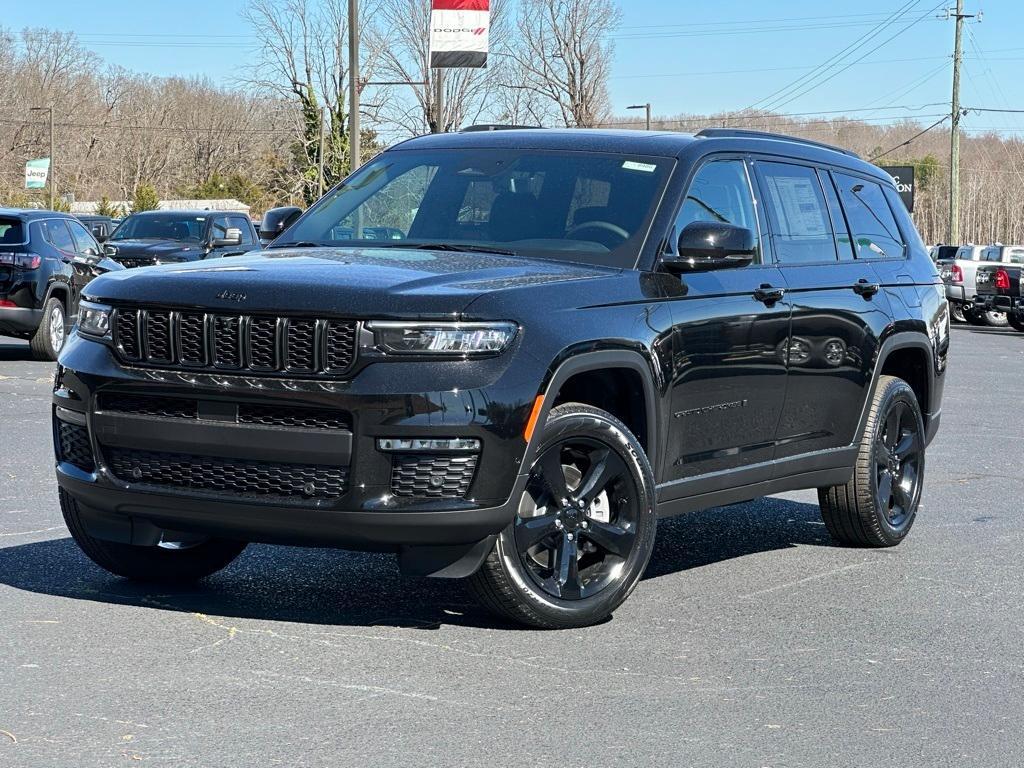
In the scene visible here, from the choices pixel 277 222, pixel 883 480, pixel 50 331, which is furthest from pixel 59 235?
pixel 883 480

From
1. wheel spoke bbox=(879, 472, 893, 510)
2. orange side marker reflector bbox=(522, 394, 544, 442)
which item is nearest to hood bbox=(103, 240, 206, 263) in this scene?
wheel spoke bbox=(879, 472, 893, 510)

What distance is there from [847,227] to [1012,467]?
4.06 meters

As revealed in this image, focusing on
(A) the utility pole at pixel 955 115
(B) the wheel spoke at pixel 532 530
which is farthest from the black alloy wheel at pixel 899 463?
(A) the utility pole at pixel 955 115

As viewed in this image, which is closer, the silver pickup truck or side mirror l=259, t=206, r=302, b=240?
side mirror l=259, t=206, r=302, b=240

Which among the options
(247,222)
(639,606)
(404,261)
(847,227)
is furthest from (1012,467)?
(247,222)

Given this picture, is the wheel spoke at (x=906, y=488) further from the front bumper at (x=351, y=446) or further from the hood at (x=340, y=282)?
the front bumper at (x=351, y=446)

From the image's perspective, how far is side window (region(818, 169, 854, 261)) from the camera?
7562mm

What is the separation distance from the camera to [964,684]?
5.17 metres

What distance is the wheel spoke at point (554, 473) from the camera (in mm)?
5512

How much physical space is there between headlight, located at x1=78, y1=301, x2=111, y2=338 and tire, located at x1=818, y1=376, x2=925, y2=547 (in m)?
3.69

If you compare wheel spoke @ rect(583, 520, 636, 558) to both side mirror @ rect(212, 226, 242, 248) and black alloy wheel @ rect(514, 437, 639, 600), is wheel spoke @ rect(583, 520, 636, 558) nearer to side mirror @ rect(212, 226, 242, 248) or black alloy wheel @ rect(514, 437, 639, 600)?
black alloy wheel @ rect(514, 437, 639, 600)

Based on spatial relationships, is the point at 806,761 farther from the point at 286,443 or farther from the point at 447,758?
the point at 286,443

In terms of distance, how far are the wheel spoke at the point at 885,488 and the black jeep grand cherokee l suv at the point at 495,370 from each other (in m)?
0.34

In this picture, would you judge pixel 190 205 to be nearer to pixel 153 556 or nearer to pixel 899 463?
pixel 899 463
